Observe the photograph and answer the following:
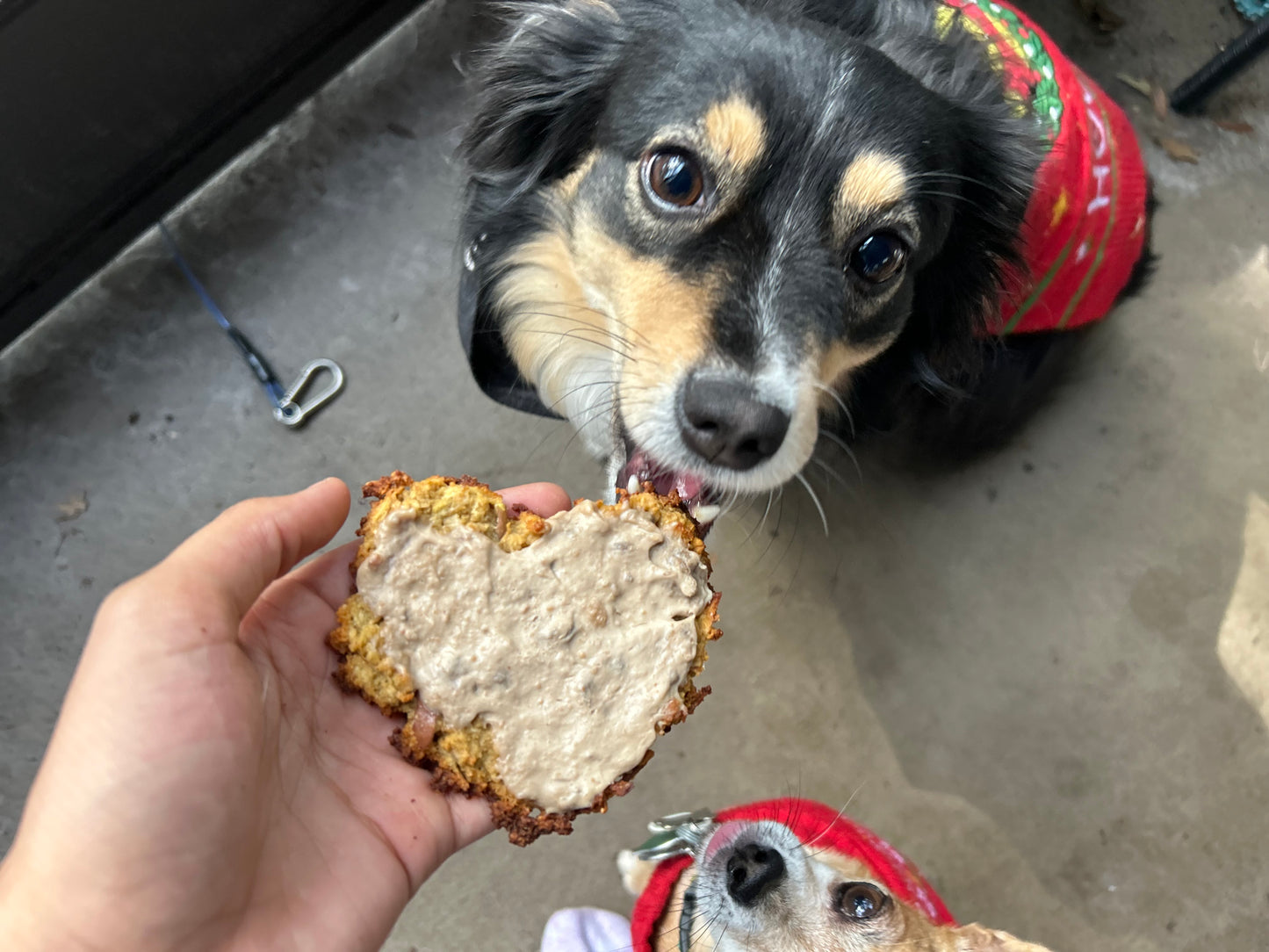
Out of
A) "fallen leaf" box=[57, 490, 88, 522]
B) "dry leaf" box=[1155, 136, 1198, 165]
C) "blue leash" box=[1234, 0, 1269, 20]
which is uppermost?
"blue leash" box=[1234, 0, 1269, 20]

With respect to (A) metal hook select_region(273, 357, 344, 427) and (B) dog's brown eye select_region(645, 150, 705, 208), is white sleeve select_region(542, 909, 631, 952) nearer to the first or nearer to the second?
(A) metal hook select_region(273, 357, 344, 427)

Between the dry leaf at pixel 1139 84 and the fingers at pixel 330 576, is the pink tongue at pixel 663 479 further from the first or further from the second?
the dry leaf at pixel 1139 84

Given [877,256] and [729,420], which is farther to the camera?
[877,256]

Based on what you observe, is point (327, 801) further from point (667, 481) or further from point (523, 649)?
point (667, 481)

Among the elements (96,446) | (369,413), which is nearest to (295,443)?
(369,413)

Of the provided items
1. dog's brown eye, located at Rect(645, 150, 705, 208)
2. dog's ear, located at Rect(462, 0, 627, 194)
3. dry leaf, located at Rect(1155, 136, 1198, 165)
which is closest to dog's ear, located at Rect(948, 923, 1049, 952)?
dog's brown eye, located at Rect(645, 150, 705, 208)

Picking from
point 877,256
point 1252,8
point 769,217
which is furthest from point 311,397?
point 1252,8
